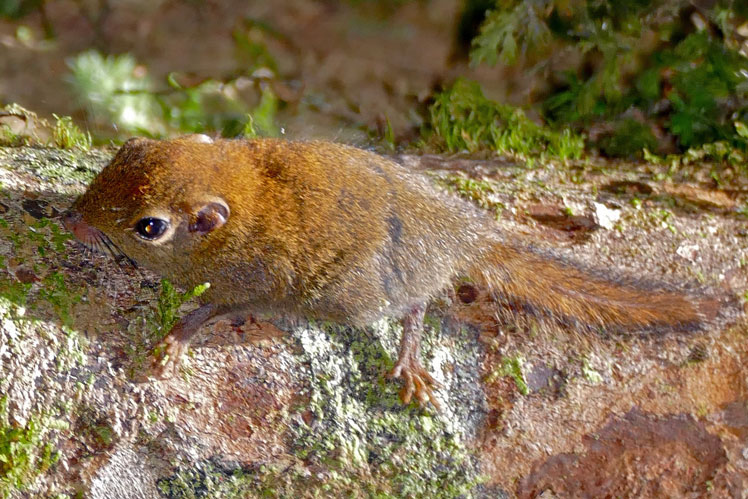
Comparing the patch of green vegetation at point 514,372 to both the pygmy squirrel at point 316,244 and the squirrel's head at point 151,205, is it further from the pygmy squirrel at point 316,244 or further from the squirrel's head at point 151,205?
the squirrel's head at point 151,205

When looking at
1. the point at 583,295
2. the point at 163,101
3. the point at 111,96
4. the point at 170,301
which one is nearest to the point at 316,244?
the point at 170,301

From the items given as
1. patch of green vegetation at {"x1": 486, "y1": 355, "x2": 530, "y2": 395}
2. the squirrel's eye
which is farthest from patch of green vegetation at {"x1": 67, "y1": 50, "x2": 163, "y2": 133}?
patch of green vegetation at {"x1": 486, "y1": 355, "x2": 530, "y2": 395}

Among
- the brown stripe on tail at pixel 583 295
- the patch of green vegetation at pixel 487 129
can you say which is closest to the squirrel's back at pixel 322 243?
the brown stripe on tail at pixel 583 295

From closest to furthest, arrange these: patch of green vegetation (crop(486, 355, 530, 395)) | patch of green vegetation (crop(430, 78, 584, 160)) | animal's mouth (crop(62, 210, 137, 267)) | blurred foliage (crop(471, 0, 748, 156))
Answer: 1. animal's mouth (crop(62, 210, 137, 267))
2. patch of green vegetation (crop(486, 355, 530, 395))
3. blurred foliage (crop(471, 0, 748, 156))
4. patch of green vegetation (crop(430, 78, 584, 160))

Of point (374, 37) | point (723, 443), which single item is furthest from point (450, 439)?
point (374, 37)

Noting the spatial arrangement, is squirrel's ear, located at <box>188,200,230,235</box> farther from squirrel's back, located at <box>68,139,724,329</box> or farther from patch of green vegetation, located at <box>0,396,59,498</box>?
patch of green vegetation, located at <box>0,396,59,498</box>

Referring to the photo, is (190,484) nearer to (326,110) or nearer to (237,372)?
(237,372)
